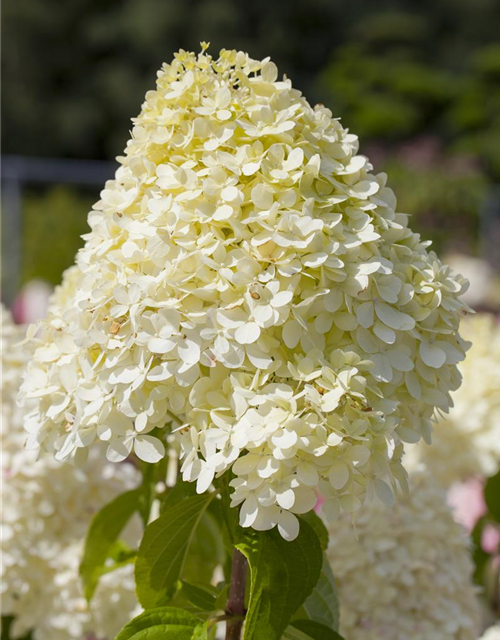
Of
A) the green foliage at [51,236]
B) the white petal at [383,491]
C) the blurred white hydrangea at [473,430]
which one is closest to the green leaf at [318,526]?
the white petal at [383,491]

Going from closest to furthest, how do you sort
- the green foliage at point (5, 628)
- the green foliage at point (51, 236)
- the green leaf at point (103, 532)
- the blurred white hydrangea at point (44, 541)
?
the green leaf at point (103, 532)
the blurred white hydrangea at point (44, 541)
the green foliage at point (5, 628)
the green foliage at point (51, 236)

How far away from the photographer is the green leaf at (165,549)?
0.84 metres

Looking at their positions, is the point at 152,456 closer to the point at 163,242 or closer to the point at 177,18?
the point at 163,242

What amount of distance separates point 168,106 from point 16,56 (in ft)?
51.5

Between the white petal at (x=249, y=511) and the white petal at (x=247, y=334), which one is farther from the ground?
the white petal at (x=247, y=334)

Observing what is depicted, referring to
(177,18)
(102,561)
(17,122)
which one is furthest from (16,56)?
(102,561)

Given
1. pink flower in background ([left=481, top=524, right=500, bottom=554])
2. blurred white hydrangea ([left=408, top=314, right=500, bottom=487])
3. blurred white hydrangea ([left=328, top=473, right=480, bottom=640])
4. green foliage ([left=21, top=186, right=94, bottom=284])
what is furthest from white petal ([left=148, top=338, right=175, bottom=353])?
green foliage ([left=21, top=186, right=94, bottom=284])

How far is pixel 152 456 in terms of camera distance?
741 millimetres

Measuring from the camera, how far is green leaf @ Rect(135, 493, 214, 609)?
839mm

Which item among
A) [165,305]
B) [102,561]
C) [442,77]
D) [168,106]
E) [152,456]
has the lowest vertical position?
[102,561]

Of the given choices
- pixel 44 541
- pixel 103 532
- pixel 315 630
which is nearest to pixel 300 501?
pixel 315 630

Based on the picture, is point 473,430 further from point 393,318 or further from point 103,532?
point 393,318

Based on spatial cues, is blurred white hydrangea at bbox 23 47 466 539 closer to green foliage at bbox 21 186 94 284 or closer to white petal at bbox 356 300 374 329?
white petal at bbox 356 300 374 329

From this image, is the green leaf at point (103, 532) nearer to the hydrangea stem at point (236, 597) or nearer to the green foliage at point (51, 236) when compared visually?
the hydrangea stem at point (236, 597)
